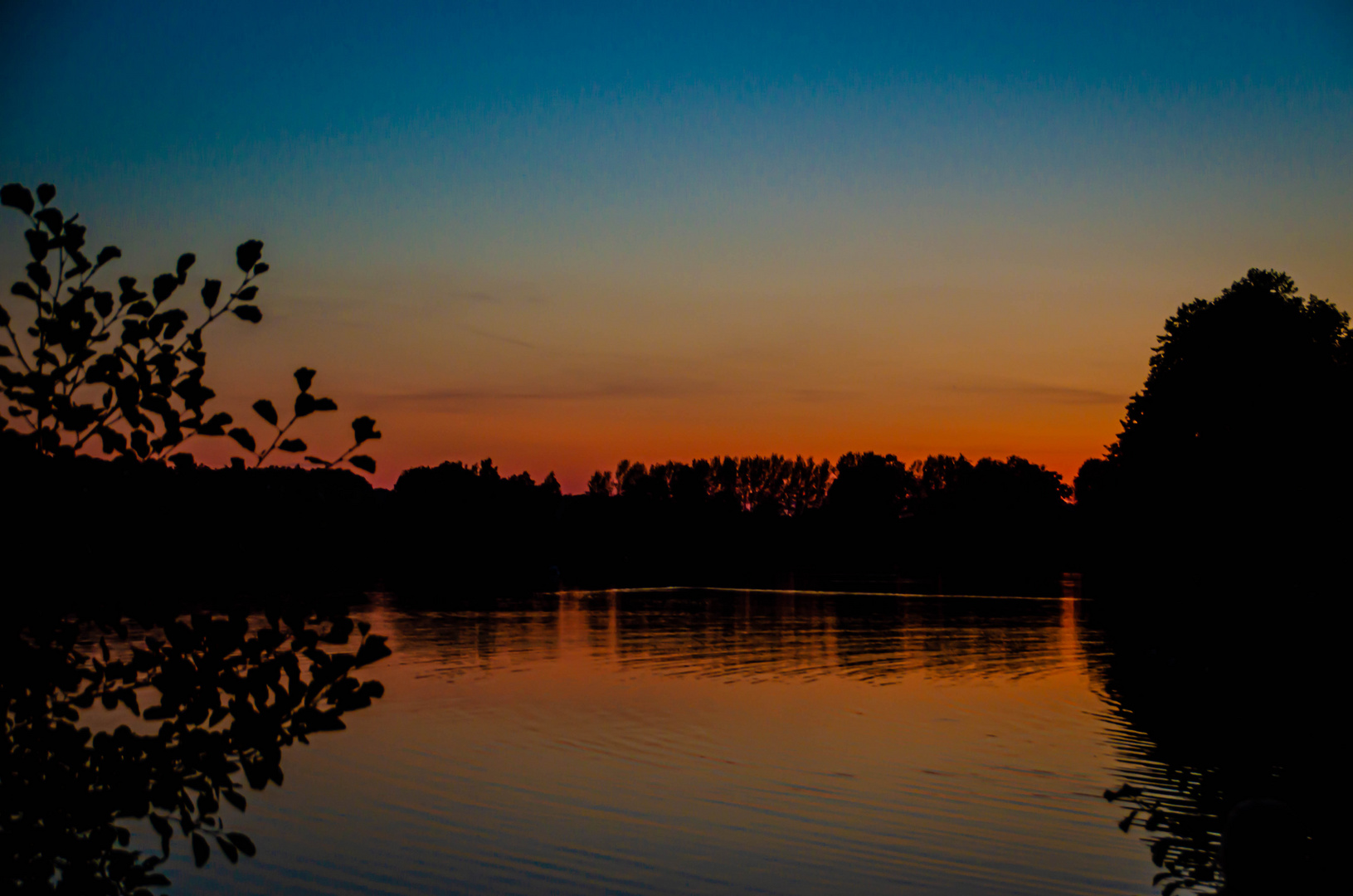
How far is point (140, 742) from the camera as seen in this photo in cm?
447

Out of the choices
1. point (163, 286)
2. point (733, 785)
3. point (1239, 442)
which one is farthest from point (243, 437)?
point (733, 785)

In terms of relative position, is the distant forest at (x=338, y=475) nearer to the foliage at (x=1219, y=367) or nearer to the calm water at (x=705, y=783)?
the foliage at (x=1219, y=367)

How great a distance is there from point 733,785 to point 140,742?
1466cm

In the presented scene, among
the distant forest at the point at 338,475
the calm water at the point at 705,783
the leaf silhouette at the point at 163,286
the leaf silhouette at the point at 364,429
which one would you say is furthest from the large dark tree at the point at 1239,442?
the leaf silhouette at the point at 163,286

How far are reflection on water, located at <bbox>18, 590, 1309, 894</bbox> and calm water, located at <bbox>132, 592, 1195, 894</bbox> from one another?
0.18 ft

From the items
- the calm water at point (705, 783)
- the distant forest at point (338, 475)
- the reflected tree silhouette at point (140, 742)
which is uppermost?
the distant forest at point (338, 475)

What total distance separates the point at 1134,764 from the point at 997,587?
74.7 m

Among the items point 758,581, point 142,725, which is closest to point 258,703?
point 142,725

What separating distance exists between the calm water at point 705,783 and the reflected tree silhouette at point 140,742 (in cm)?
890

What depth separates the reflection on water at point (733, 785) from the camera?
43.7 feet

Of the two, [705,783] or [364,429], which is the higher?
[364,429]

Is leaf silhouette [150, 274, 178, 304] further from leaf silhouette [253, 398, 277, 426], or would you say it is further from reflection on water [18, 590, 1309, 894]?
reflection on water [18, 590, 1309, 894]

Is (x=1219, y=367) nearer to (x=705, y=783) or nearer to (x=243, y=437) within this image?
(x=705, y=783)

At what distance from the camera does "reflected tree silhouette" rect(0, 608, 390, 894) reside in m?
4.26
